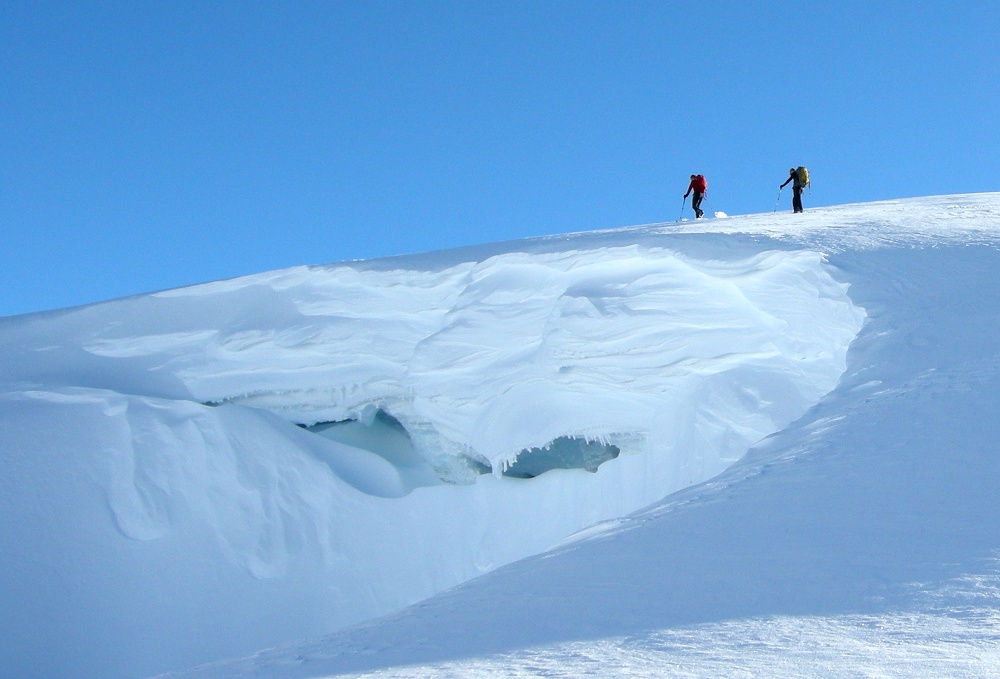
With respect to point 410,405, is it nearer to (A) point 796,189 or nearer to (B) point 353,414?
(B) point 353,414

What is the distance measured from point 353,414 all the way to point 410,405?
61 centimetres

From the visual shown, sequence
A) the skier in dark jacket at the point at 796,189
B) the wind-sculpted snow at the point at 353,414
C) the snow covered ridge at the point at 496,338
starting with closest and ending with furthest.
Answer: the wind-sculpted snow at the point at 353,414 → the snow covered ridge at the point at 496,338 → the skier in dark jacket at the point at 796,189

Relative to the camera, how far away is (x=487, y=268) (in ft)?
25.0

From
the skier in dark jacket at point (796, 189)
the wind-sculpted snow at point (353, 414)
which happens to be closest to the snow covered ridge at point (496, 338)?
the wind-sculpted snow at point (353, 414)

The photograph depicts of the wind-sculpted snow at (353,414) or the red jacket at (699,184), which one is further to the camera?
the red jacket at (699,184)

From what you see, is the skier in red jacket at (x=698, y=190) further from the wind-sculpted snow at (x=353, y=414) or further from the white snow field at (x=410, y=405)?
the wind-sculpted snow at (x=353, y=414)

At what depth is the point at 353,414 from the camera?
27.4ft

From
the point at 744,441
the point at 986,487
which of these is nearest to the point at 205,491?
the point at 744,441

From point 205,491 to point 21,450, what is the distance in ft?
4.95

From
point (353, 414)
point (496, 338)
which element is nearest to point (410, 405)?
point (353, 414)

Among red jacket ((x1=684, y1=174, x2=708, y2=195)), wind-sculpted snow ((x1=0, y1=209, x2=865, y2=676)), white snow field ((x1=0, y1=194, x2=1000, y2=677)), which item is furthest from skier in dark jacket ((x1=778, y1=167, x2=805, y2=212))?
wind-sculpted snow ((x1=0, y1=209, x2=865, y2=676))

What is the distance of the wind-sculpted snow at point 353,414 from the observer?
685cm

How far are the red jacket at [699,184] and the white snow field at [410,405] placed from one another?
124 inches

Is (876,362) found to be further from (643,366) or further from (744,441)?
(643,366)
